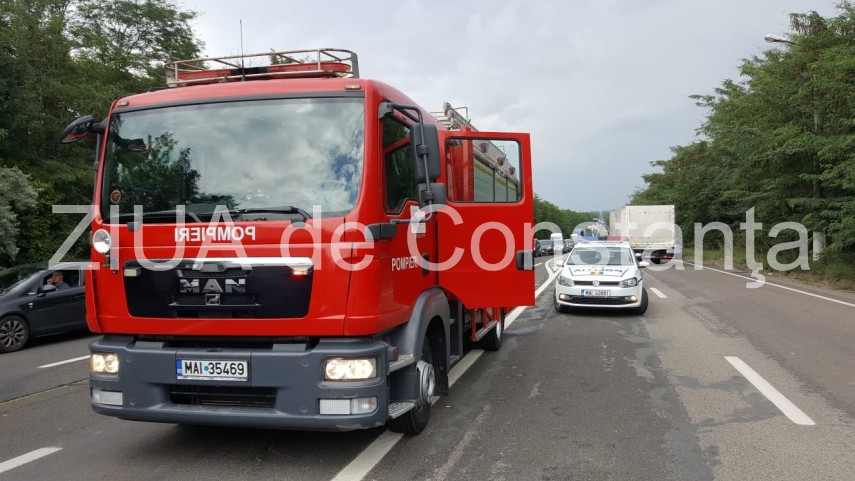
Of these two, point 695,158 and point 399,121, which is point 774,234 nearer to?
point 399,121

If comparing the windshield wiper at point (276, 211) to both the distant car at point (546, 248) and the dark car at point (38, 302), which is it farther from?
the distant car at point (546, 248)

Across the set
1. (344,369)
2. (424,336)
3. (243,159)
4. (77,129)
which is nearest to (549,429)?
(424,336)

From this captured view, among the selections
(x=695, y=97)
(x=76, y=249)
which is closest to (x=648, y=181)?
(x=695, y=97)

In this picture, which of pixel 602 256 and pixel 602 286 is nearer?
pixel 602 286

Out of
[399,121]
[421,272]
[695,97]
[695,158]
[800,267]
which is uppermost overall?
[695,97]

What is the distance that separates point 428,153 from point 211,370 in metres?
2.11

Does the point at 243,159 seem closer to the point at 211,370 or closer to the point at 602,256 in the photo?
the point at 211,370

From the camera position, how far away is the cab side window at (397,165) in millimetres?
4484

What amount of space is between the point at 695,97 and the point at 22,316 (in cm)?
4659

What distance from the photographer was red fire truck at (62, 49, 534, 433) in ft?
13.3

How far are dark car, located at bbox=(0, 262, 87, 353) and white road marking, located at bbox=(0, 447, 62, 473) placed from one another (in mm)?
6023

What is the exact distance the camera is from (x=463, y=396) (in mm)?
6242

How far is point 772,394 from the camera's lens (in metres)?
6.20

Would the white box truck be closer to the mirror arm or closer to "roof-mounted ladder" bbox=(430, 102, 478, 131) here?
"roof-mounted ladder" bbox=(430, 102, 478, 131)
